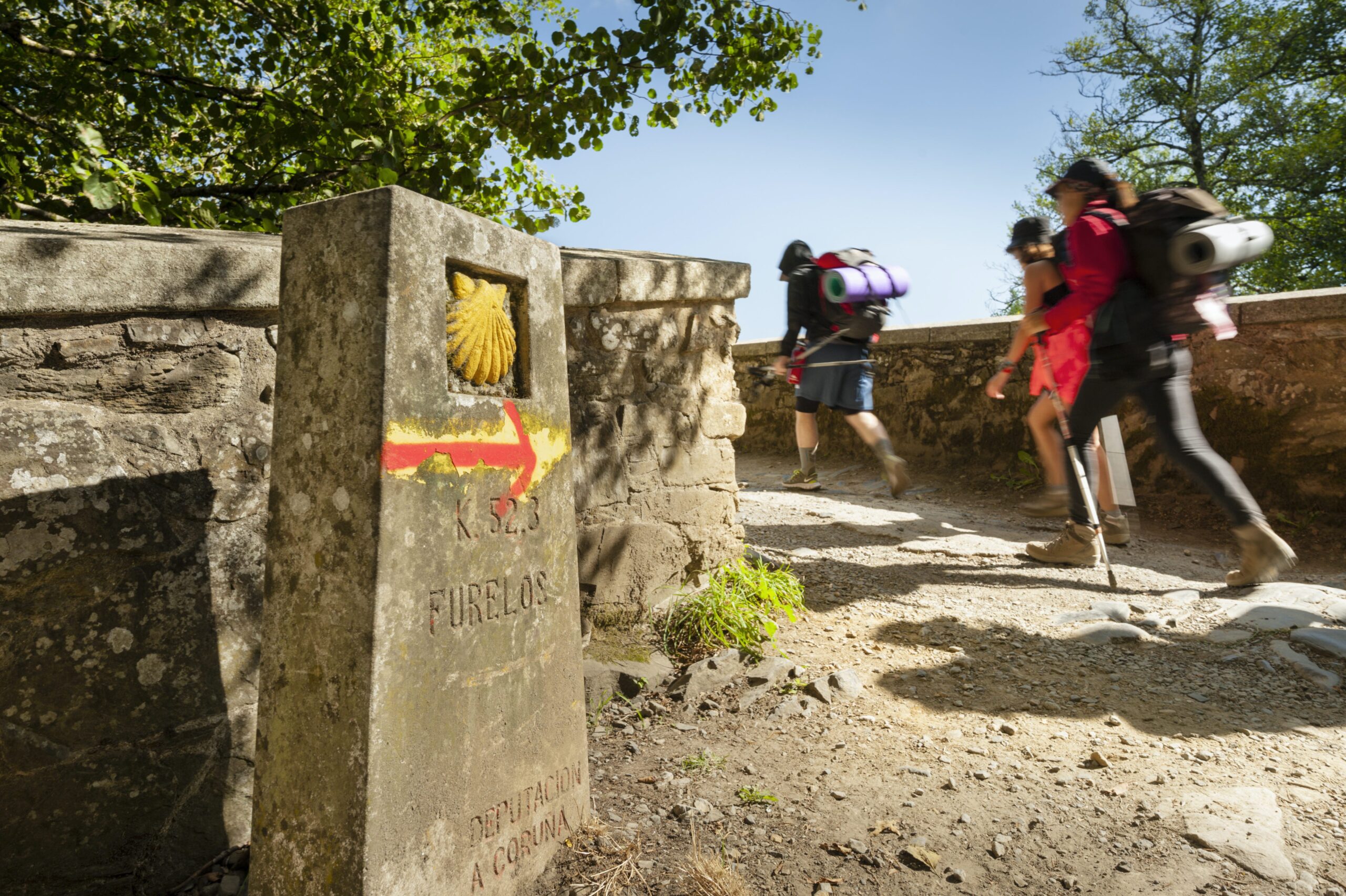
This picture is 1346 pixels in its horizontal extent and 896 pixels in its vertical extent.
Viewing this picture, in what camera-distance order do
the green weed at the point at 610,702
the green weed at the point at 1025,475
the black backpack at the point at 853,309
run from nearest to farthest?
1. the green weed at the point at 610,702
2. the black backpack at the point at 853,309
3. the green weed at the point at 1025,475

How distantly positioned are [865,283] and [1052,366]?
1.12m

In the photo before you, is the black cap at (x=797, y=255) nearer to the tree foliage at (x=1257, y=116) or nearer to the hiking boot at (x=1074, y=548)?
the hiking boot at (x=1074, y=548)

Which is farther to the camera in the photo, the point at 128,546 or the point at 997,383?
the point at 997,383

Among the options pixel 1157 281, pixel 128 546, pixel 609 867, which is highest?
pixel 1157 281

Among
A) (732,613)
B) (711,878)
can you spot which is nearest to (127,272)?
(711,878)

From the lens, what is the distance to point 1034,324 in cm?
396

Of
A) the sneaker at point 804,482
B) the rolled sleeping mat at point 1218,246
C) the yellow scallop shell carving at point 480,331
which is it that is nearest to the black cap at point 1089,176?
the rolled sleeping mat at point 1218,246

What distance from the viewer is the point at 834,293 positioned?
4727 millimetres

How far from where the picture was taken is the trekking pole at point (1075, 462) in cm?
388

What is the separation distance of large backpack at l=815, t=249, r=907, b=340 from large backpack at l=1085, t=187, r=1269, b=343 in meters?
1.58

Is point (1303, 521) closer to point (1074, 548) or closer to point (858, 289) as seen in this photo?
point (1074, 548)

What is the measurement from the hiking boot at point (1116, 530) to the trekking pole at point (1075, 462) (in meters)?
0.12

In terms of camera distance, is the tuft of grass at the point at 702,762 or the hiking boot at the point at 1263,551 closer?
the tuft of grass at the point at 702,762

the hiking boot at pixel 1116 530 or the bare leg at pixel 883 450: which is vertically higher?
the bare leg at pixel 883 450
